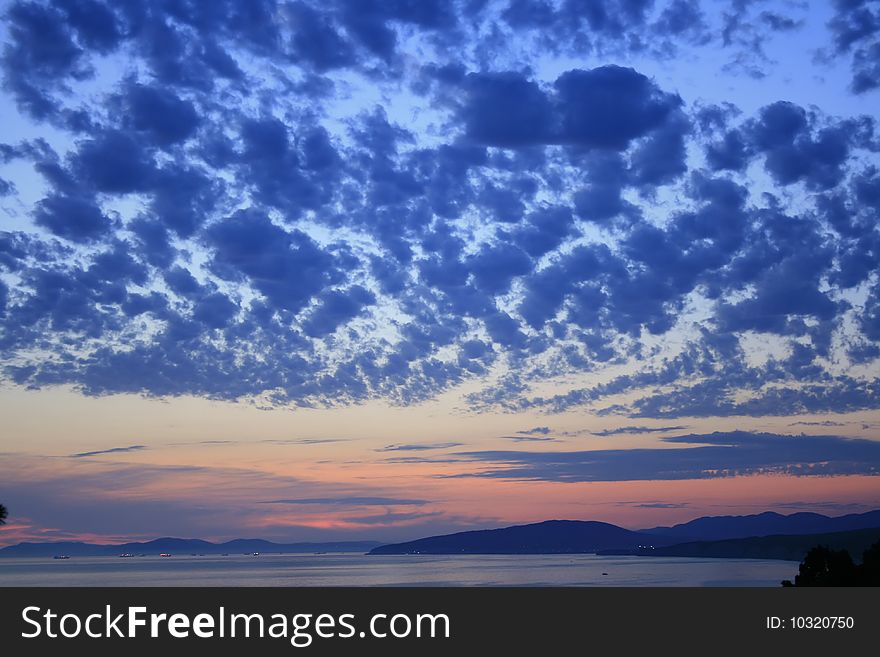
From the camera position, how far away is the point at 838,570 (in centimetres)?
10494

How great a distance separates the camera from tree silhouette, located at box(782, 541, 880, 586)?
98.1m

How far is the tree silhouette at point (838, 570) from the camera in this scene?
9806 centimetres
